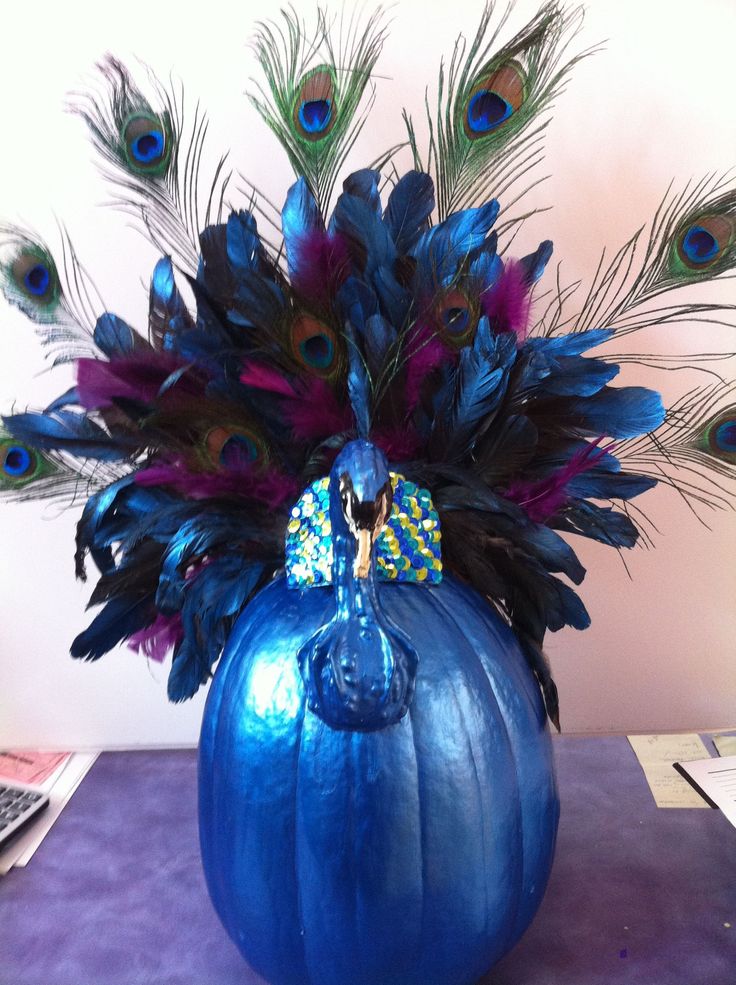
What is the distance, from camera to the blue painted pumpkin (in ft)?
1.70

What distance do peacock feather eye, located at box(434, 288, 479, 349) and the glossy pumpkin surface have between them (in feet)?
0.61

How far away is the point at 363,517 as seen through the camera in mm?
500

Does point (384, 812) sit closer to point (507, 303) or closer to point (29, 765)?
point (507, 303)

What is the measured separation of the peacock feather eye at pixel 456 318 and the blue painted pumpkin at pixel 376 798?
157 millimetres

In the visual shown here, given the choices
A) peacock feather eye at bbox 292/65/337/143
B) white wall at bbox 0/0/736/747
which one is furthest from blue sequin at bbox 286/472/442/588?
white wall at bbox 0/0/736/747

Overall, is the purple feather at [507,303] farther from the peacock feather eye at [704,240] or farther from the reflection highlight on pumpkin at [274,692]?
the reflection highlight on pumpkin at [274,692]

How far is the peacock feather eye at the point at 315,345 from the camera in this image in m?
0.62

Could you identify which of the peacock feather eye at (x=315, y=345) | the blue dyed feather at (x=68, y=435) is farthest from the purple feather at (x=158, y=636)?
the peacock feather eye at (x=315, y=345)

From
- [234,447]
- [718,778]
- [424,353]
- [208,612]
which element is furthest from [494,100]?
[718,778]

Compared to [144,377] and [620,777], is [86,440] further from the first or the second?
[620,777]

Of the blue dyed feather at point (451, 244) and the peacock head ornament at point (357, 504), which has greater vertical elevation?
the blue dyed feather at point (451, 244)

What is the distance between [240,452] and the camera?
65 centimetres

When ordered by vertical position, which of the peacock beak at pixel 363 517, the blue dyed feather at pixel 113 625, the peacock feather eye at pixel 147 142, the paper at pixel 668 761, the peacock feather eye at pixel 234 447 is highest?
the peacock feather eye at pixel 147 142

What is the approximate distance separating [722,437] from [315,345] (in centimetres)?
40
